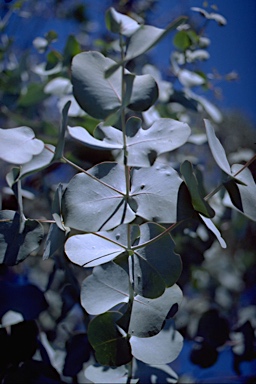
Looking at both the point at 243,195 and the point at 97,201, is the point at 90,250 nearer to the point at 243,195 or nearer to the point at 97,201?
the point at 97,201

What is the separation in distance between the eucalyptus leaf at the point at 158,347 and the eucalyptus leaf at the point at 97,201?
14cm

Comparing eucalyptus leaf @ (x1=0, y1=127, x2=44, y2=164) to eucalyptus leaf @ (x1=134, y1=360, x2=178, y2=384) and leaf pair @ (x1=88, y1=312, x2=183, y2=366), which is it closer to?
leaf pair @ (x1=88, y1=312, x2=183, y2=366)

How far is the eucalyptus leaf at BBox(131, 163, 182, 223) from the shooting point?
15.6 inches

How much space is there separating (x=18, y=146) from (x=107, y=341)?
0.21 meters

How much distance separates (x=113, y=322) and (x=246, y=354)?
330mm

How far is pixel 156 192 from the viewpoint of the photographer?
413 mm

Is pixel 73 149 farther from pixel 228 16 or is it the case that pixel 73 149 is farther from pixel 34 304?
pixel 228 16

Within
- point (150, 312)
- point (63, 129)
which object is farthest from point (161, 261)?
point (63, 129)

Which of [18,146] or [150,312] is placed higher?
[18,146]

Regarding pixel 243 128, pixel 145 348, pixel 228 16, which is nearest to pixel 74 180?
pixel 145 348

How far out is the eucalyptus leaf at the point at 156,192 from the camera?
396 millimetres

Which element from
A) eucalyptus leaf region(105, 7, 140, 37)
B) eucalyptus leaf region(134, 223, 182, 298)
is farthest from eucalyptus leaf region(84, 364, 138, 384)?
eucalyptus leaf region(105, 7, 140, 37)

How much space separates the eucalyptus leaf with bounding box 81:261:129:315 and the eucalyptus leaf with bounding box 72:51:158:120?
152 mm

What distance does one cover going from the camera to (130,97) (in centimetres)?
40
